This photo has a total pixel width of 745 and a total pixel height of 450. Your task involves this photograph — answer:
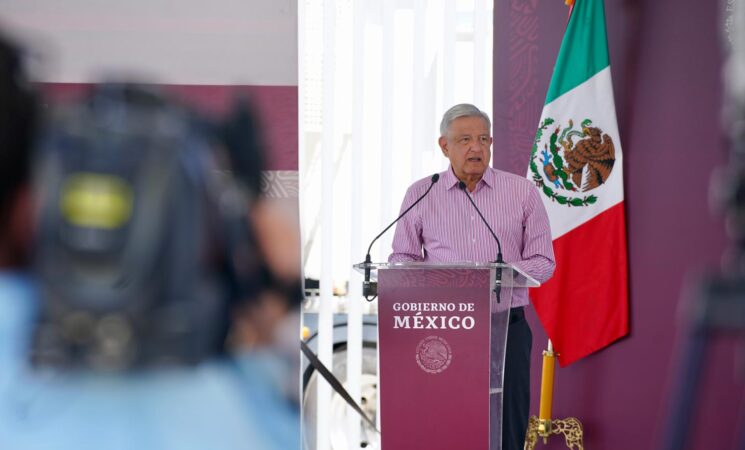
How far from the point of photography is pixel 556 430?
3.82 m

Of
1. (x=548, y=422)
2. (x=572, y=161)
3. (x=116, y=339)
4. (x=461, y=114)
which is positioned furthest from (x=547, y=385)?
(x=116, y=339)

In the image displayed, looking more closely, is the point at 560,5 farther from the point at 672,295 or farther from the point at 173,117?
the point at 173,117

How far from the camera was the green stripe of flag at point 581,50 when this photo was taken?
3652 mm

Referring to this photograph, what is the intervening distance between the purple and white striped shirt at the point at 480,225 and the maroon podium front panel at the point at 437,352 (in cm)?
56

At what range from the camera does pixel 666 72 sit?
3.28m

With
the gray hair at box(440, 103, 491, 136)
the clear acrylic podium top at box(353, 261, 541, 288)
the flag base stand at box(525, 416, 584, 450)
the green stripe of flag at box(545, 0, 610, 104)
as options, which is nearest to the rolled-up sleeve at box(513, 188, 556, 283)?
the gray hair at box(440, 103, 491, 136)

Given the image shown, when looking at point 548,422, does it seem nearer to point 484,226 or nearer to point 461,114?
point 484,226

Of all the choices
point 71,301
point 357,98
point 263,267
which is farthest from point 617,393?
point 71,301

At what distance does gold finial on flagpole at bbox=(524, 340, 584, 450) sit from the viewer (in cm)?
376

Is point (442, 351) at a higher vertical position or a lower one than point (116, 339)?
lower

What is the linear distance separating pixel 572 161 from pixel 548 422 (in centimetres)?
110

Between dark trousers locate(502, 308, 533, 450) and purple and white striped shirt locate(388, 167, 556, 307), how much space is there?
10 cm

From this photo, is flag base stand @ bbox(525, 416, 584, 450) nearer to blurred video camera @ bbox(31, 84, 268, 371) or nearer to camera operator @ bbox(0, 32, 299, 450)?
camera operator @ bbox(0, 32, 299, 450)

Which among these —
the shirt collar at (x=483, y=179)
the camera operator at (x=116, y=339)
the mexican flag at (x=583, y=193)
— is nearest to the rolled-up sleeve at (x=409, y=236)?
the shirt collar at (x=483, y=179)
